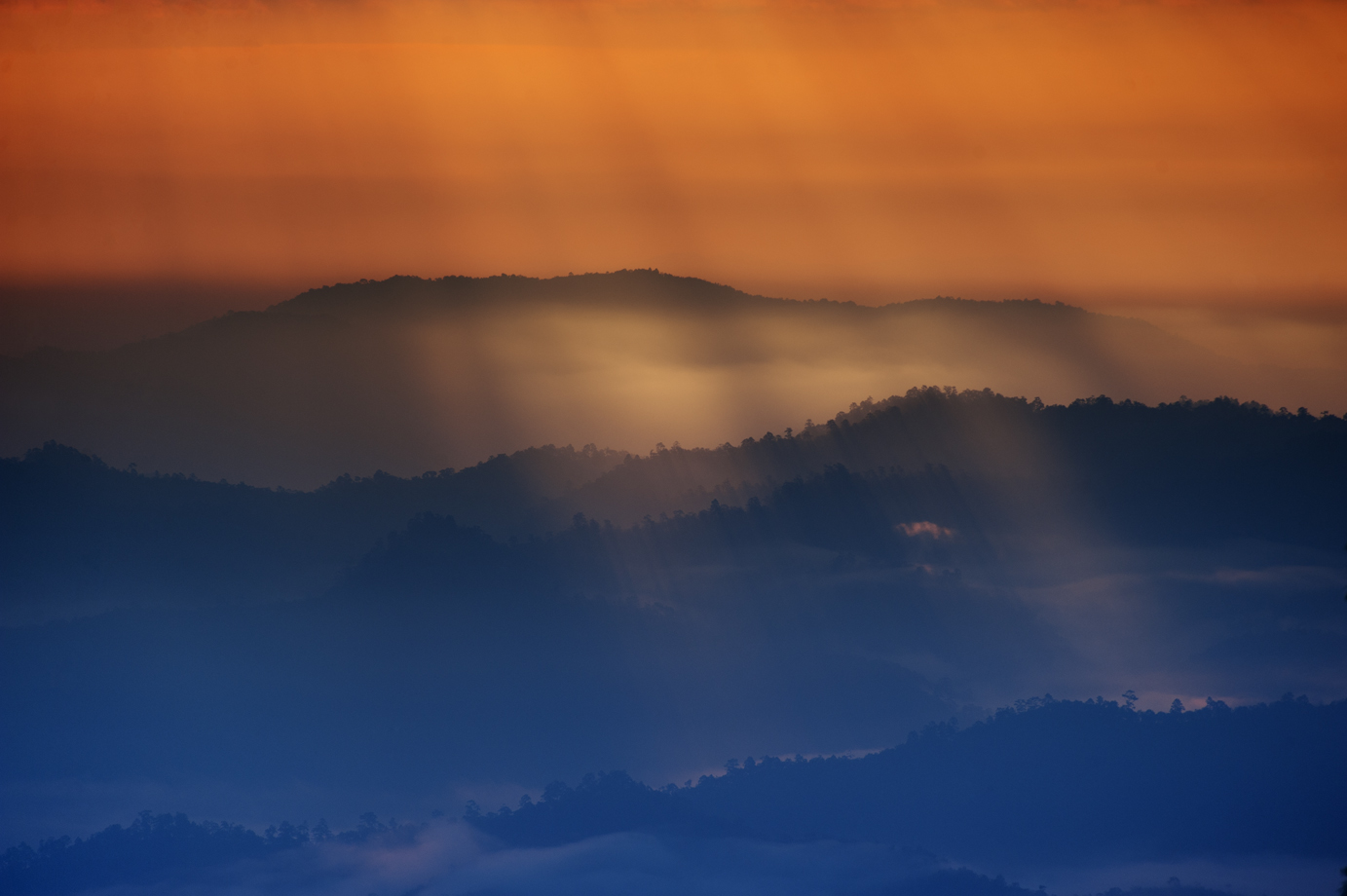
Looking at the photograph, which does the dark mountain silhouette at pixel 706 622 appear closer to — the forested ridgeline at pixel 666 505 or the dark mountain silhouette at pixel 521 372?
the forested ridgeline at pixel 666 505

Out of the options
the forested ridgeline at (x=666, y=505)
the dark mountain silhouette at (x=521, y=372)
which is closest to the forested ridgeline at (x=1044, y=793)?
the forested ridgeline at (x=666, y=505)

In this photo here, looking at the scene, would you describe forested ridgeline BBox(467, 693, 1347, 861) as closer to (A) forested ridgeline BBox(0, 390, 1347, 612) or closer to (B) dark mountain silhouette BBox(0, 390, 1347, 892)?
(B) dark mountain silhouette BBox(0, 390, 1347, 892)

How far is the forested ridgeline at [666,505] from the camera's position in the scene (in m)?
17.8

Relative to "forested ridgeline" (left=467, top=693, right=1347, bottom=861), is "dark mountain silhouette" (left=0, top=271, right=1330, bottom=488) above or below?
above

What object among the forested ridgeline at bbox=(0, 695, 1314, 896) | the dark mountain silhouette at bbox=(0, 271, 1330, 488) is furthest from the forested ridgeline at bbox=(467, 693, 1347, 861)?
the dark mountain silhouette at bbox=(0, 271, 1330, 488)

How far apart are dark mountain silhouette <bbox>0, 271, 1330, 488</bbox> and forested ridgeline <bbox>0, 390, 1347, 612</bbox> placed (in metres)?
0.57

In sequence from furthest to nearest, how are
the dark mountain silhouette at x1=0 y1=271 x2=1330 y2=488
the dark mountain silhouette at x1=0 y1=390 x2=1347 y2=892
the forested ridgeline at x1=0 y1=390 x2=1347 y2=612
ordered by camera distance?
the forested ridgeline at x1=0 y1=390 x2=1347 y2=612 < the dark mountain silhouette at x1=0 y1=271 x2=1330 y2=488 < the dark mountain silhouette at x1=0 y1=390 x2=1347 y2=892

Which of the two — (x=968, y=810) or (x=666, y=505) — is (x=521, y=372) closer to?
(x=666, y=505)

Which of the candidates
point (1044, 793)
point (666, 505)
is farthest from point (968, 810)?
point (666, 505)

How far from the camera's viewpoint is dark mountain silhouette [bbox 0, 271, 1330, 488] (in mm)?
17359

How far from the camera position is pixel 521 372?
17.9 meters

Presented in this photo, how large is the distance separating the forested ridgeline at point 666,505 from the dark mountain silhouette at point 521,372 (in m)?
0.57

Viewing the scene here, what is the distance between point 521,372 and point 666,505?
3.77 metres

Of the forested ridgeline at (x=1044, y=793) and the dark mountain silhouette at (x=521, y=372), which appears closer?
the forested ridgeline at (x=1044, y=793)
